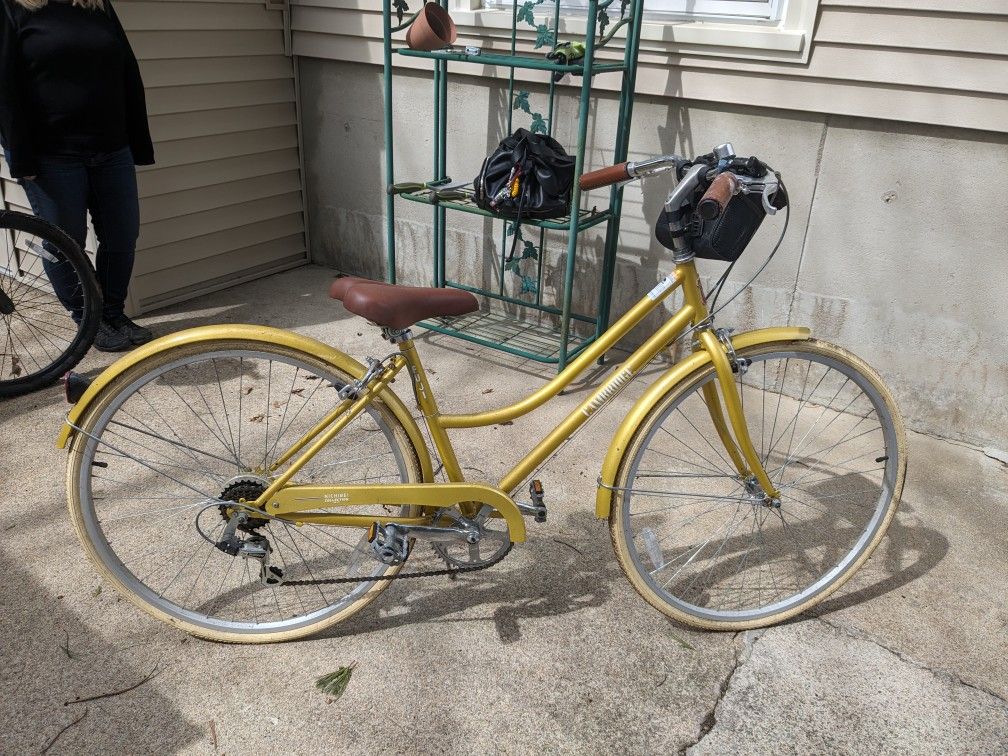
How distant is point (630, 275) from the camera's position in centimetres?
391

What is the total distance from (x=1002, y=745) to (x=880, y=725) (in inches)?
11.1

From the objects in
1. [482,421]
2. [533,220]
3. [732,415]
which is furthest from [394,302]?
[533,220]

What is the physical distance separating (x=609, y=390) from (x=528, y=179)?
163 centimetres

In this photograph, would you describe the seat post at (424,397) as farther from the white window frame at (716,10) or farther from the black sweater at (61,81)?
the white window frame at (716,10)

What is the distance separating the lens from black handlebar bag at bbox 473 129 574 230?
341cm

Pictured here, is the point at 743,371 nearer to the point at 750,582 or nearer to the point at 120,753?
the point at 750,582

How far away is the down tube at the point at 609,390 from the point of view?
79.5 inches

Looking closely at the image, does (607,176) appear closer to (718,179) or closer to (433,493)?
(718,179)

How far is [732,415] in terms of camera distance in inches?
80.2

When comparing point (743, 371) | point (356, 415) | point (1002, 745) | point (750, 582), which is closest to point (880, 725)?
point (1002, 745)

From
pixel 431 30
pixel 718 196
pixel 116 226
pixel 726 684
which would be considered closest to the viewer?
pixel 718 196

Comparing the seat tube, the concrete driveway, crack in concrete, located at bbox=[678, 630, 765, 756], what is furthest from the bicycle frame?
crack in concrete, located at bbox=[678, 630, 765, 756]

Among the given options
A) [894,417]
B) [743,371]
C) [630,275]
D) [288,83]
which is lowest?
[630,275]

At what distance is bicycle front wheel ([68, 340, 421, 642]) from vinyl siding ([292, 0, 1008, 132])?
2.07 meters
